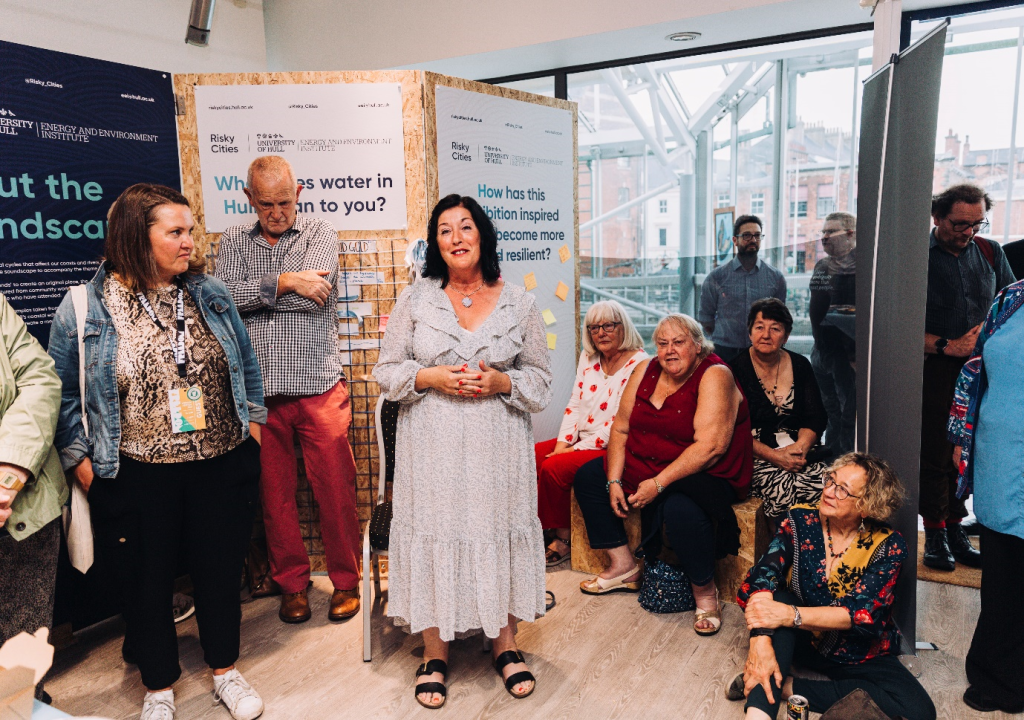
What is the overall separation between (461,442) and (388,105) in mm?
1614

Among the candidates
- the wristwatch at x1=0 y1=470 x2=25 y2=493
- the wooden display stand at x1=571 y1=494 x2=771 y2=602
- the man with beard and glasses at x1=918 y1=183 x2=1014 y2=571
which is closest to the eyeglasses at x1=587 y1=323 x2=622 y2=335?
the wooden display stand at x1=571 y1=494 x2=771 y2=602

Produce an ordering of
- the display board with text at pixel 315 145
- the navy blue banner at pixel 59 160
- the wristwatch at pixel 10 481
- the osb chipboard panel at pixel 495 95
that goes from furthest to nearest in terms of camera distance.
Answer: the osb chipboard panel at pixel 495 95 → the display board with text at pixel 315 145 → the navy blue banner at pixel 59 160 → the wristwatch at pixel 10 481

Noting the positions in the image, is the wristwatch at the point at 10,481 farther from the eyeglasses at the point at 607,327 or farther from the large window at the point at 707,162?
the large window at the point at 707,162

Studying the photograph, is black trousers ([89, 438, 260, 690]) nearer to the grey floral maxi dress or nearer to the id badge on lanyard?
the id badge on lanyard

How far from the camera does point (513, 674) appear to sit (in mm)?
2410

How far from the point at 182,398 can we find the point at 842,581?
6.76 feet

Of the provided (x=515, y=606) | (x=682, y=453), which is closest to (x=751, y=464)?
(x=682, y=453)

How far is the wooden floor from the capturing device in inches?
91.7

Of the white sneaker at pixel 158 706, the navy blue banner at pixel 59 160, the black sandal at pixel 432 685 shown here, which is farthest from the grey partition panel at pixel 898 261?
the navy blue banner at pixel 59 160

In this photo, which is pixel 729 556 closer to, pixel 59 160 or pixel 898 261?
pixel 898 261

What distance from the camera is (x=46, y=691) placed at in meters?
2.44

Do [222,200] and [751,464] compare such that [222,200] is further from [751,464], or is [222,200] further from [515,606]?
[751,464]

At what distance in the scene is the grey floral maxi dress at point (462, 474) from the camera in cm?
224

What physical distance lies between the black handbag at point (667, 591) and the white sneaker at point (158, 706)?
1.74 meters
